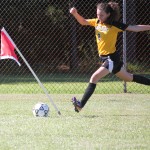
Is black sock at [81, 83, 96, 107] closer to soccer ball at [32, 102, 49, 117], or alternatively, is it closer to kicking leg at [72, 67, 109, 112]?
kicking leg at [72, 67, 109, 112]

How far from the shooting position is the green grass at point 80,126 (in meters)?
6.51

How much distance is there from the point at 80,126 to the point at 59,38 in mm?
15577

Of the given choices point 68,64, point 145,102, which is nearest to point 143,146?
point 145,102

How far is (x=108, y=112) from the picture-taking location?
9.53 m

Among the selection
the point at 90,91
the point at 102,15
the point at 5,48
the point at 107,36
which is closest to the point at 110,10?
the point at 102,15

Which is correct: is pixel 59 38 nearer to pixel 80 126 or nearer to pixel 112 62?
pixel 112 62

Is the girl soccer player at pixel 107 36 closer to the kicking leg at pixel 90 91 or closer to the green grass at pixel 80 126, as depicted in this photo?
the kicking leg at pixel 90 91

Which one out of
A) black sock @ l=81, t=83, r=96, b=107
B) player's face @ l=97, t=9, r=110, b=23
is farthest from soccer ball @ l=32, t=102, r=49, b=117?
player's face @ l=97, t=9, r=110, b=23

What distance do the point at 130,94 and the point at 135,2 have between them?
31.5 feet

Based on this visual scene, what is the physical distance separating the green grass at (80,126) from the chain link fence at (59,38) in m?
10.6

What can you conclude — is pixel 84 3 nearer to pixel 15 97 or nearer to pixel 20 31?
pixel 20 31

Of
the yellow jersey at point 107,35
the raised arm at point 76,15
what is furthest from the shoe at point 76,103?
the raised arm at point 76,15

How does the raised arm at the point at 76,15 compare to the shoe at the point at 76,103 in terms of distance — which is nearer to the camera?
the shoe at the point at 76,103

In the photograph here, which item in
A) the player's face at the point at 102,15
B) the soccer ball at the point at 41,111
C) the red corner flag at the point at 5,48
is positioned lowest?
the soccer ball at the point at 41,111
